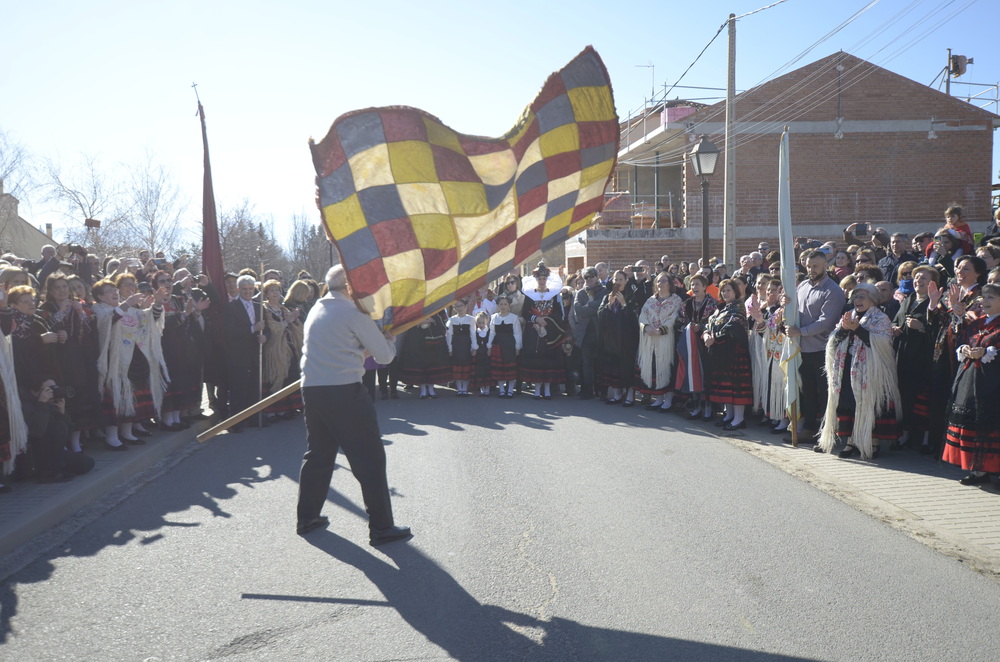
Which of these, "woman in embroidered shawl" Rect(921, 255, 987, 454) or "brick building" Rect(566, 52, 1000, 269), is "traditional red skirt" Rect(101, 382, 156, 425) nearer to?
"woman in embroidered shawl" Rect(921, 255, 987, 454)

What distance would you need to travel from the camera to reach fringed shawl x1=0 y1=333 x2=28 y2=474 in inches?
252

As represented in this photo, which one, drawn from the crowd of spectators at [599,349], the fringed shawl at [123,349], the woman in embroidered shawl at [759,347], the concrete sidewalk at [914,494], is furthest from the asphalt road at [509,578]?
the woman in embroidered shawl at [759,347]

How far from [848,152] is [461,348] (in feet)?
66.8

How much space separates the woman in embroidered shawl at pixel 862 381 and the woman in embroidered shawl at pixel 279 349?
22.6 ft

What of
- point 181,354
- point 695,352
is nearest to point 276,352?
point 181,354

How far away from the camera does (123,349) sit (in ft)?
27.8

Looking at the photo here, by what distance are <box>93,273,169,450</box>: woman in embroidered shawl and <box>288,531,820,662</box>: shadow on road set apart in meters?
4.95

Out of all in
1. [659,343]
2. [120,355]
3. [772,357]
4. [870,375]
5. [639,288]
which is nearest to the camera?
[870,375]

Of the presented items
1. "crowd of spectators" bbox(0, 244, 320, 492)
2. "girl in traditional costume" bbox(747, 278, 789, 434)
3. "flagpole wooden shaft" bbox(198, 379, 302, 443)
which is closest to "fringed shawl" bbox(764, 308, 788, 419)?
"girl in traditional costume" bbox(747, 278, 789, 434)

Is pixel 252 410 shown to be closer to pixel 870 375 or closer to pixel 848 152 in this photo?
pixel 870 375

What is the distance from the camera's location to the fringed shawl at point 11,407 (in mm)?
6391

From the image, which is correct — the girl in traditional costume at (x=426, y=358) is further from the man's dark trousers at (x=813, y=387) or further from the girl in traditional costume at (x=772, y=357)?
the man's dark trousers at (x=813, y=387)

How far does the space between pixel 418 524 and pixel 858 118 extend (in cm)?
2663

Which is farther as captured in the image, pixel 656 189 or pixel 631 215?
pixel 656 189
